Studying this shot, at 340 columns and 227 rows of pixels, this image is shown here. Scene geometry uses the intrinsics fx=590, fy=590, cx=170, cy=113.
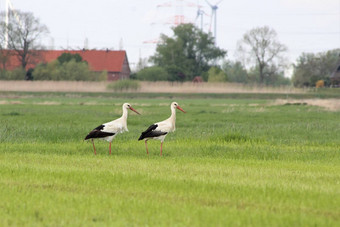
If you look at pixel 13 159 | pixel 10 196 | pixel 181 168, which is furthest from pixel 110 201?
pixel 13 159

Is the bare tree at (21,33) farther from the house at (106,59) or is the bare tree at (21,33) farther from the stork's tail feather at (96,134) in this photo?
the stork's tail feather at (96,134)

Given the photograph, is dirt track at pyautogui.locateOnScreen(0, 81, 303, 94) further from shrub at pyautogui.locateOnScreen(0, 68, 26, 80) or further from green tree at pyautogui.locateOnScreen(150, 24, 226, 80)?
green tree at pyautogui.locateOnScreen(150, 24, 226, 80)

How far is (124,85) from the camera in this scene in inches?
3098

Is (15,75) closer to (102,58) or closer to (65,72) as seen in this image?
(65,72)

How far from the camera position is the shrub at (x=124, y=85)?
3071 inches

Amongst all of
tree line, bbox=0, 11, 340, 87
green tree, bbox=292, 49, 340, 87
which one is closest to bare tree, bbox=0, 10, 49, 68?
tree line, bbox=0, 11, 340, 87

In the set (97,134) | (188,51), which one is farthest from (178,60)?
(97,134)

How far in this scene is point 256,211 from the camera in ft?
26.1

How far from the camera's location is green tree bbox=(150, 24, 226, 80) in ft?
377

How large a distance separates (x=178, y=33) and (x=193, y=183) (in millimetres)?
107023

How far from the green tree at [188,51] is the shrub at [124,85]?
34.6 meters

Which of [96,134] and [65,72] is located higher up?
[65,72]

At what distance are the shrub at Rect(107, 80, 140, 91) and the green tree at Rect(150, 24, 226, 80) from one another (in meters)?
34.6

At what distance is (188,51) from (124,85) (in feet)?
134
